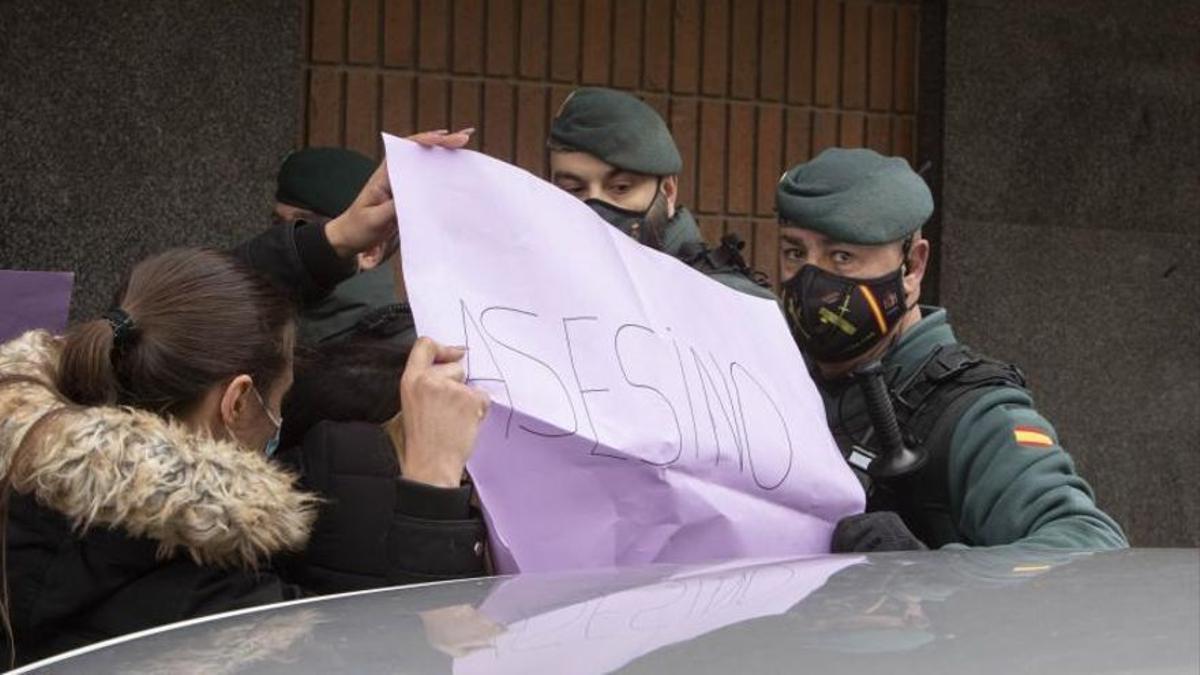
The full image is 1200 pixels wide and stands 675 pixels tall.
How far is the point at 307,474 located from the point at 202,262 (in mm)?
319

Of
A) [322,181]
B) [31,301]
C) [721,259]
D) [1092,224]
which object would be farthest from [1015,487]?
[1092,224]

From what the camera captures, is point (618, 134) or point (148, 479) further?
point (618, 134)

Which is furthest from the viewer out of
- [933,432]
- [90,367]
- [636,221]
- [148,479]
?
[636,221]

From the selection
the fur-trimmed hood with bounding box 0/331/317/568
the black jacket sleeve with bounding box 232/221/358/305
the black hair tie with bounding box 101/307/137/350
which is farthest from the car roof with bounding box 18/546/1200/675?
the black jacket sleeve with bounding box 232/221/358/305

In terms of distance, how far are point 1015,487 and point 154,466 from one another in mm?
1286

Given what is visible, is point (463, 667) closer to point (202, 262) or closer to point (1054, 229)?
point (202, 262)

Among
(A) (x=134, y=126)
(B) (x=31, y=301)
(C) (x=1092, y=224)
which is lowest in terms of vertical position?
(C) (x=1092, y=224)

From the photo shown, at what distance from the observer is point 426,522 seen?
2.41 meters

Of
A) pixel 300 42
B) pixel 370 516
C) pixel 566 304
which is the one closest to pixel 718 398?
pixel 566 304

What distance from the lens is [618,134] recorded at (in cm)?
386

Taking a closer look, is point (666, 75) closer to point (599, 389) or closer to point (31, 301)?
point (31, 301)

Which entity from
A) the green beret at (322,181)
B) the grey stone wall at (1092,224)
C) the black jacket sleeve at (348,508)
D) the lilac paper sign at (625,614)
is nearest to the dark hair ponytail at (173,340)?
the black jacket sleeve at (348,508)

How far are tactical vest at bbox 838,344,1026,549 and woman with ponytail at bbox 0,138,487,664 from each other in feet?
3.02

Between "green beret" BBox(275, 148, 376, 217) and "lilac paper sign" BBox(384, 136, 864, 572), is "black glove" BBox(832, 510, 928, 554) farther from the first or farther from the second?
"green beret" BBox(275, 148, 376, 217)
